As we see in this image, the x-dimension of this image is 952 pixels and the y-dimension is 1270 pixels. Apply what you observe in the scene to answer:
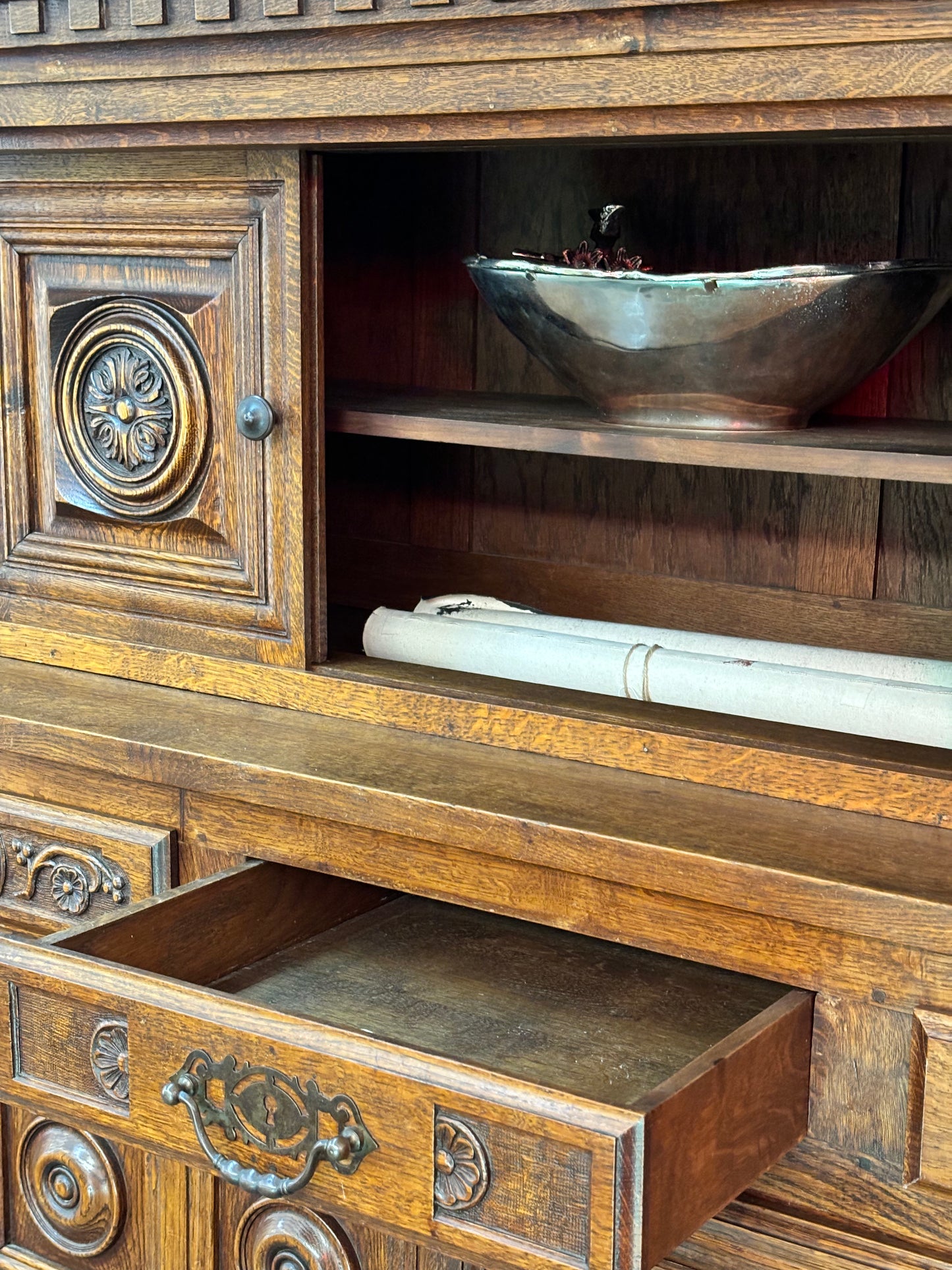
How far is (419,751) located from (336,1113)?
1.25 ft

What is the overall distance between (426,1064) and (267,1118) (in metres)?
0.13

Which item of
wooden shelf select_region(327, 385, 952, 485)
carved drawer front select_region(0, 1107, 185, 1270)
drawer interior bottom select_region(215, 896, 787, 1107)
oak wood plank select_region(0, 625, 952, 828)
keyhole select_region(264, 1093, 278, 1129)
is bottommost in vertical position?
carved drawer front select_region(0, 1107, 185, 1270)

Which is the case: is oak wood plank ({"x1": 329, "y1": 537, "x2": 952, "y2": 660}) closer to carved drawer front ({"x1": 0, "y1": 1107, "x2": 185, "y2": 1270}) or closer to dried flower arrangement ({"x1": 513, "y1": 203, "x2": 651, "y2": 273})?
dried flower arrangement ({"x1": 513, "y1": 203, "x2": 651, "y2": 273})

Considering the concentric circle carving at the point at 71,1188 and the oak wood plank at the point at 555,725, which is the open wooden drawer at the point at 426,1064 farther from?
the concentric circle carving at the point at 71,1188

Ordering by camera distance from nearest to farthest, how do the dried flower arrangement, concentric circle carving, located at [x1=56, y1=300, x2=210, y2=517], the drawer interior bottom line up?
the drawer interior bottom, the dried flower arrangement, concentric circle carving, located at [x1=56, y1=300, x2=210, y2=517]

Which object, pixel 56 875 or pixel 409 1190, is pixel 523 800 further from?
pixel 56 875

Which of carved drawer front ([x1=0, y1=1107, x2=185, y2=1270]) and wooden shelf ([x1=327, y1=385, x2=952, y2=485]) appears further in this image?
carved drawer front ([x1=0, y1=1107, x2=185, y2=1270])

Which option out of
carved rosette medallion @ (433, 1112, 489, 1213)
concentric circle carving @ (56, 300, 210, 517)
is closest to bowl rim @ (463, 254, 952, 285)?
concentric circle carving @ (56, 300, 210, 517)

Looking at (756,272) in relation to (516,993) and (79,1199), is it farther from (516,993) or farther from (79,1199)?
(79,1199)

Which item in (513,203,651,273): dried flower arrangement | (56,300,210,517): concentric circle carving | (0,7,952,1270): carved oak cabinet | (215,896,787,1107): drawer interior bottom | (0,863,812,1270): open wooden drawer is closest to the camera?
(0,863,812,1270): open wooden drawer

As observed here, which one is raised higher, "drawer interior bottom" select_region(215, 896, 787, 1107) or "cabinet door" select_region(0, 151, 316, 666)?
"cabinet door" select_region(0, 151, 316, 666)

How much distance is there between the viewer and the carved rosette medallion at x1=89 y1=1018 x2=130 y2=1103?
1025 millimetres

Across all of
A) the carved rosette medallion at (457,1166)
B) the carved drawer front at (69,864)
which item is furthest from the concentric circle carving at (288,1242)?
the carved rosette medallion at (457,1166)

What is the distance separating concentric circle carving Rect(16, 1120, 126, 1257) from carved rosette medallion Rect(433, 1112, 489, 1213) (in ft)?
2.00
